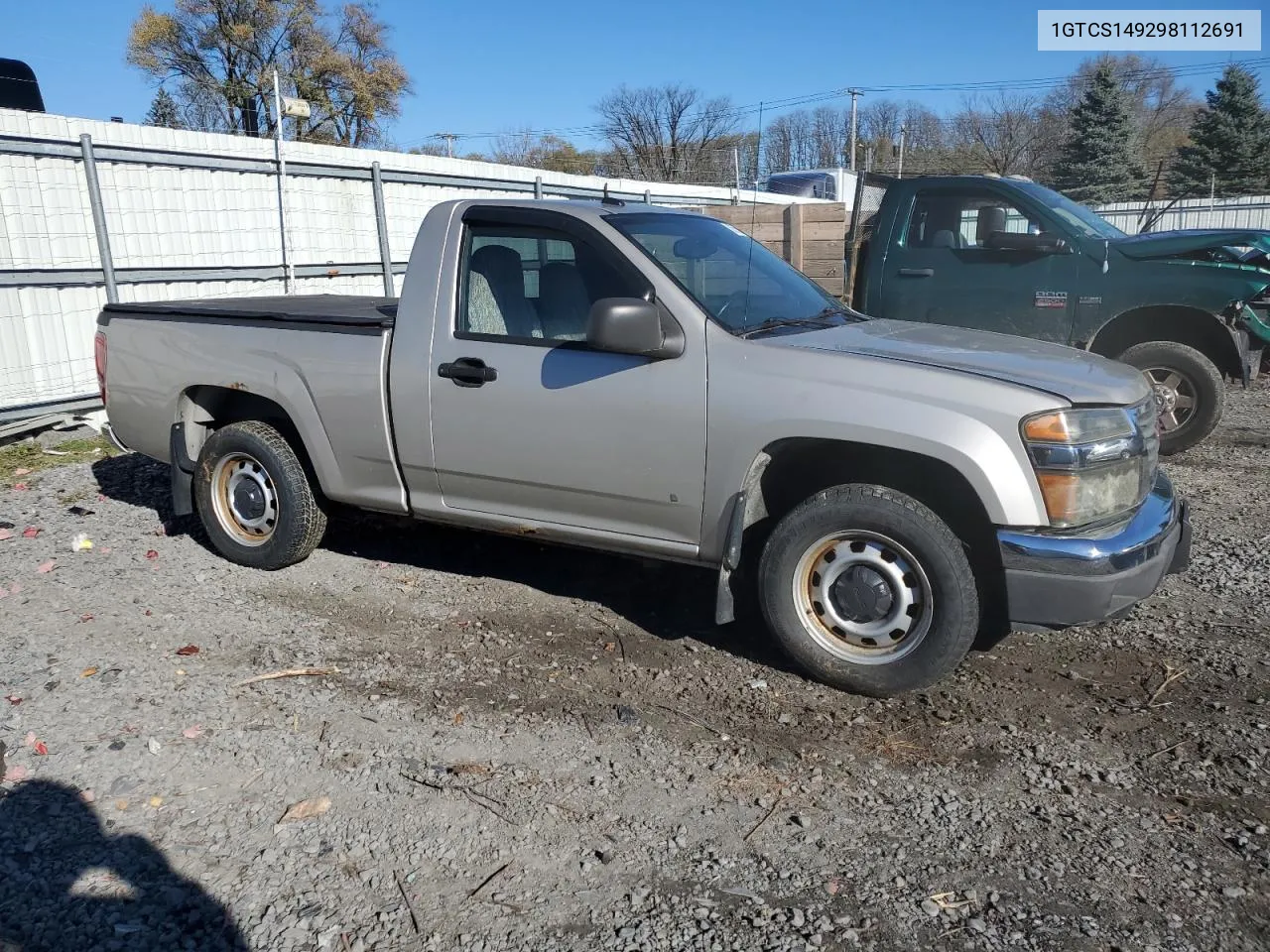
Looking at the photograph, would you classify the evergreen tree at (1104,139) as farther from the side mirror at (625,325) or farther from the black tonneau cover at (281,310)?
the side mirror at (625,325)

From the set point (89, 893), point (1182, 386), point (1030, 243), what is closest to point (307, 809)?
point (89, 893)

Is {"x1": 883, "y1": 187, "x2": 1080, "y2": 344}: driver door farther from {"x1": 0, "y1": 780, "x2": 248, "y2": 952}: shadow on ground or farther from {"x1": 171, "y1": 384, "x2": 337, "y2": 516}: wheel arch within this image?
{"x1": 0, "y1": 780, "x2": 248, "y2": 952}: shadow on ground

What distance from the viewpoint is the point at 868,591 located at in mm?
3957

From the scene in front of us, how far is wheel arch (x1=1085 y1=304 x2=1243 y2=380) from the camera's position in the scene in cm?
782

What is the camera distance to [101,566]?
5688 millimetres

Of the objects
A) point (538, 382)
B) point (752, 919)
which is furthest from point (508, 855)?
point (538, 382)

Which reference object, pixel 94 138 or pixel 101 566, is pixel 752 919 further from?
pixel 94 138

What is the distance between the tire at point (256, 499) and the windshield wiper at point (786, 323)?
8.31 ft

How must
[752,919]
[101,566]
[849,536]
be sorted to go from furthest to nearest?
[101,566] → [849,536] → [752,919]

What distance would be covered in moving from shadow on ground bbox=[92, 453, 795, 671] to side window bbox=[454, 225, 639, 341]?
124 cm

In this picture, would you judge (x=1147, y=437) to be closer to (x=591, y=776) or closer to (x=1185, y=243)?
(x=591, y=776)

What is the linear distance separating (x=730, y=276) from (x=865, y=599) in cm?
164

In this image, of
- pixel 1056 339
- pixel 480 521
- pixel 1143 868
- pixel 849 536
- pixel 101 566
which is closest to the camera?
pixel 1143 868

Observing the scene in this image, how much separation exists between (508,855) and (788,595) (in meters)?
1.54
